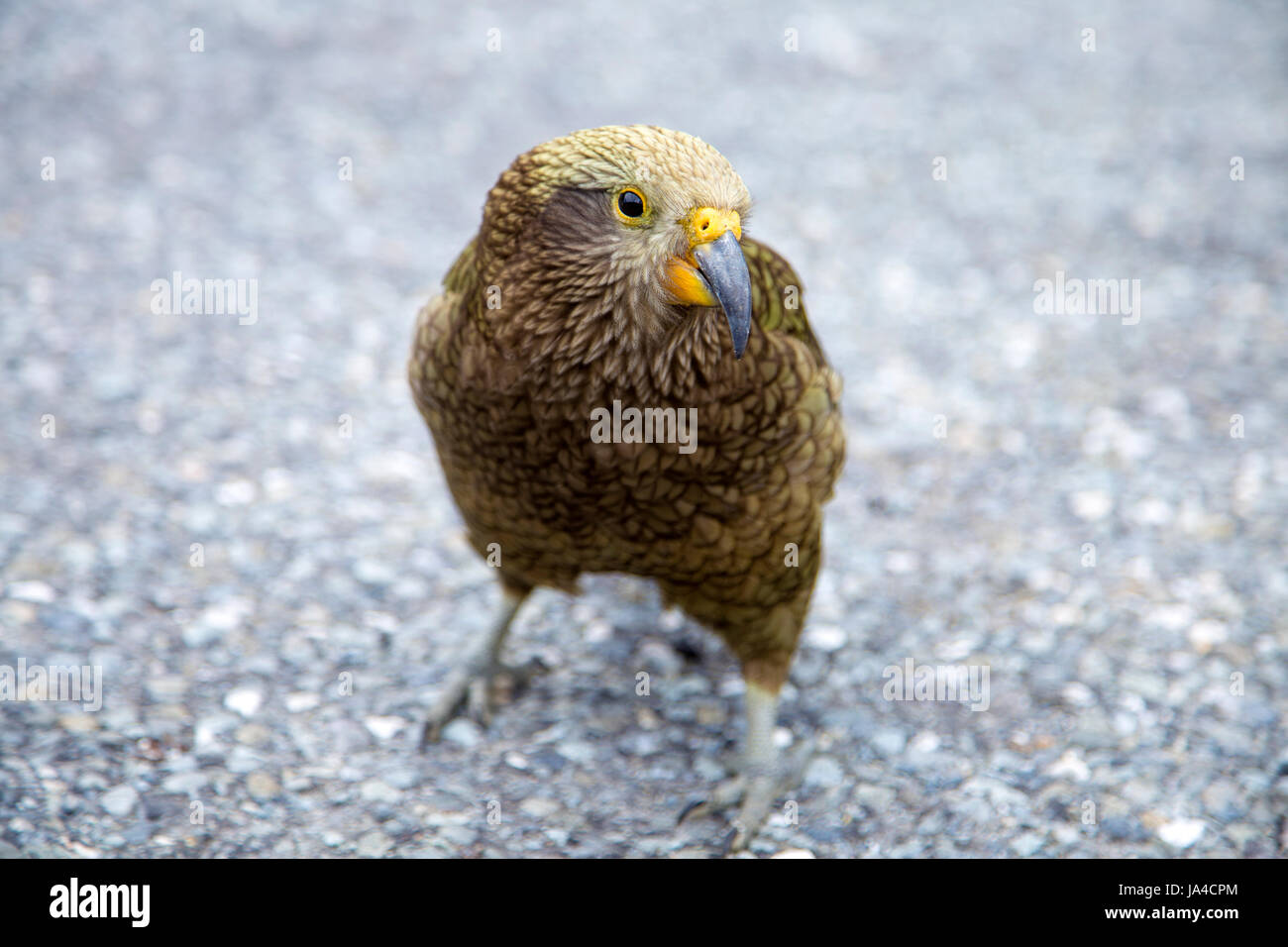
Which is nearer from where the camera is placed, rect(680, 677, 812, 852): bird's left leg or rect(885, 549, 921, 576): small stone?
rect(680, 677, 812, 852): bird's left leg

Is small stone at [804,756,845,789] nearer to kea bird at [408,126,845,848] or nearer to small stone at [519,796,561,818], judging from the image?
kea bird at [408,126,845,848]

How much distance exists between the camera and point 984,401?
638 centimetres

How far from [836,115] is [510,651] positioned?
247 inches

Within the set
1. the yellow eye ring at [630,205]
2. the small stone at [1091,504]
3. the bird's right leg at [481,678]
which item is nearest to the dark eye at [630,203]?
the yellow eye ring at [630,205]

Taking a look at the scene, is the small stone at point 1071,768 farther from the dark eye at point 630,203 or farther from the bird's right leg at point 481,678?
the dark eye at point 630,203

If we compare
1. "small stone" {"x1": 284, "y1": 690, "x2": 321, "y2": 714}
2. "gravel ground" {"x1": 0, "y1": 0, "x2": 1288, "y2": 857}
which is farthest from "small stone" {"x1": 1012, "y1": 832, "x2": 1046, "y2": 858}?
"small stone" {"x1": 284, "y1": 690, "x2": 321, "y2": 714}

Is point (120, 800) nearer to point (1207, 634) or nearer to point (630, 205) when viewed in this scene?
point (630, 205)

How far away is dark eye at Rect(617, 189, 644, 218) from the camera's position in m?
2.96

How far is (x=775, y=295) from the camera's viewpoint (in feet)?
12.0

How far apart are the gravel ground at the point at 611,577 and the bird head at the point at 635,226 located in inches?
76.6

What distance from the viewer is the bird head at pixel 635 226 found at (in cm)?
293

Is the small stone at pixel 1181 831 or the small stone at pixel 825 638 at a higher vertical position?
the small stone at pixel 825 638

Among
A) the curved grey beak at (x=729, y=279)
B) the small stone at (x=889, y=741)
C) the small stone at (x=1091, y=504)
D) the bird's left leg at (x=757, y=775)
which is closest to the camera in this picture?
the curved grey beak at (x=729, y=279)

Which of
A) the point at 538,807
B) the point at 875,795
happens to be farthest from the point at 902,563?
the point at 538,807
